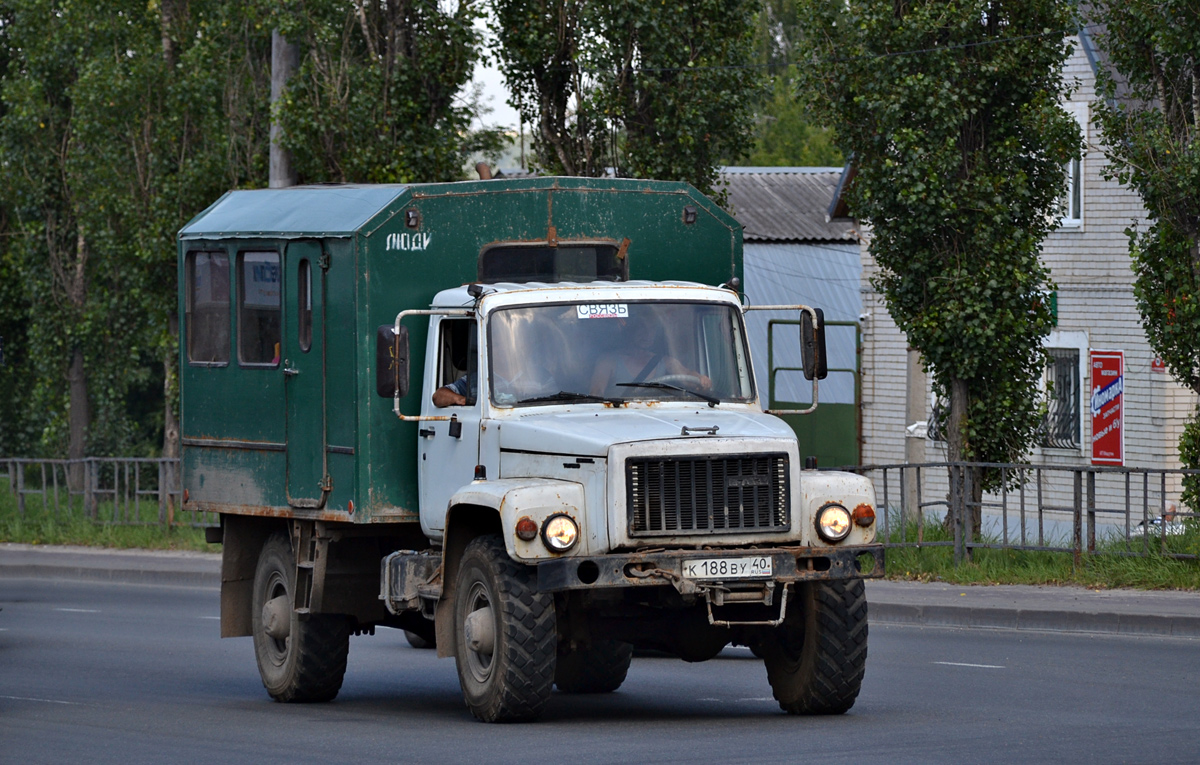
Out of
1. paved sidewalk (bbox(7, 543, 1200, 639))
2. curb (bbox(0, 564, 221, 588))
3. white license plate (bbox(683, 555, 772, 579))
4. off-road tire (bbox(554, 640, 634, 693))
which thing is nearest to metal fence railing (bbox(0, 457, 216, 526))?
curb (bbox(0, 564, 221, 588))

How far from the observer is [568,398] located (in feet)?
37.5

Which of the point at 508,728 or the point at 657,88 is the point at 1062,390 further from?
the point at 508,728

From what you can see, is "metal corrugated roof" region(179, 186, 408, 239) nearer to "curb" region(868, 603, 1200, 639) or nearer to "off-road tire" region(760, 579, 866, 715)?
"off-road tire" region(760, 579, 866, 715)

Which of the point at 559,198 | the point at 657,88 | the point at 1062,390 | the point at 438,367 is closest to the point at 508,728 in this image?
the point at 438,367

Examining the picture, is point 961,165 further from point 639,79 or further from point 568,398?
point 568,398

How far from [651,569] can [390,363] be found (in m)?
1.92

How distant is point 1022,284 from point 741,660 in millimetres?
7366

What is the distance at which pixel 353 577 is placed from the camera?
12961 mm

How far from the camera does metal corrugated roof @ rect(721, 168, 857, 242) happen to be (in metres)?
40.2

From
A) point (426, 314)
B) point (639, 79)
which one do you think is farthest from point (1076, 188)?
point (426, 314)

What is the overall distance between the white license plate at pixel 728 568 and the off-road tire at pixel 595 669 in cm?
281

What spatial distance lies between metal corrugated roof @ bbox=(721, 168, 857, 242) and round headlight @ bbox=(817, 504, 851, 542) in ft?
87.1

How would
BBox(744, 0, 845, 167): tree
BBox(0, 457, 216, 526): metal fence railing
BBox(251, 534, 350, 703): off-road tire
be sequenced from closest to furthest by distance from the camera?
BBox(251, 534, 350, 703): off-road tire, BBox(0, 457, 216, 526): metal fence railing, BBox(744, 0, 845, 167): tree

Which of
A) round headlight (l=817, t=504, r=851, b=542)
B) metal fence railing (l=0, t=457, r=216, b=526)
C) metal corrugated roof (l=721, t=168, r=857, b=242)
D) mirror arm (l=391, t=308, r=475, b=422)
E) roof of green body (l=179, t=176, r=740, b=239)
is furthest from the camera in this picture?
metal corrugated roof (l=721, t=168, r=857, b=242)
